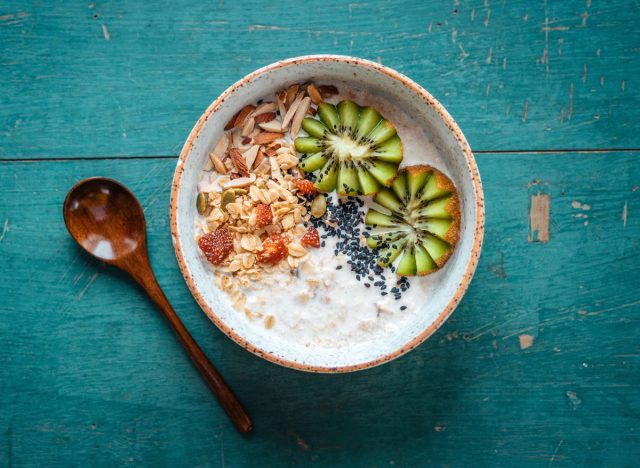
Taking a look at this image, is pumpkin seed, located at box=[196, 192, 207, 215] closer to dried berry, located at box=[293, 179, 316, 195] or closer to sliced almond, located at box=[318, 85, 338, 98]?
dried berry, located at box=[293, 179, 316, 195]

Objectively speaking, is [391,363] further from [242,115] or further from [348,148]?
[242,115]

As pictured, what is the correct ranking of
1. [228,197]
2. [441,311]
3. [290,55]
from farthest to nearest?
[290,55], [228,197], [441,311]

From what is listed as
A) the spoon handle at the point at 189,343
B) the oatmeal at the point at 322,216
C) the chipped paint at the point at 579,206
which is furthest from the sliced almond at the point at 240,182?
the chipped paint at the point at 579,206

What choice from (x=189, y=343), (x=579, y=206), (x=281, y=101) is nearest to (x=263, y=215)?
(x=281, y=101)

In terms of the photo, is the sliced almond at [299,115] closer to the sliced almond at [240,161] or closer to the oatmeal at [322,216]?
the oatmeal at [322,216]

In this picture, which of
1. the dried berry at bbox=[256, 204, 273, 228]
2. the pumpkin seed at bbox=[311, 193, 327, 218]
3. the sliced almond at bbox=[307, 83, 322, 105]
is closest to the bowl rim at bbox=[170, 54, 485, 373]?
the sliced almond at bbox=[307, 83, 322, 105]
